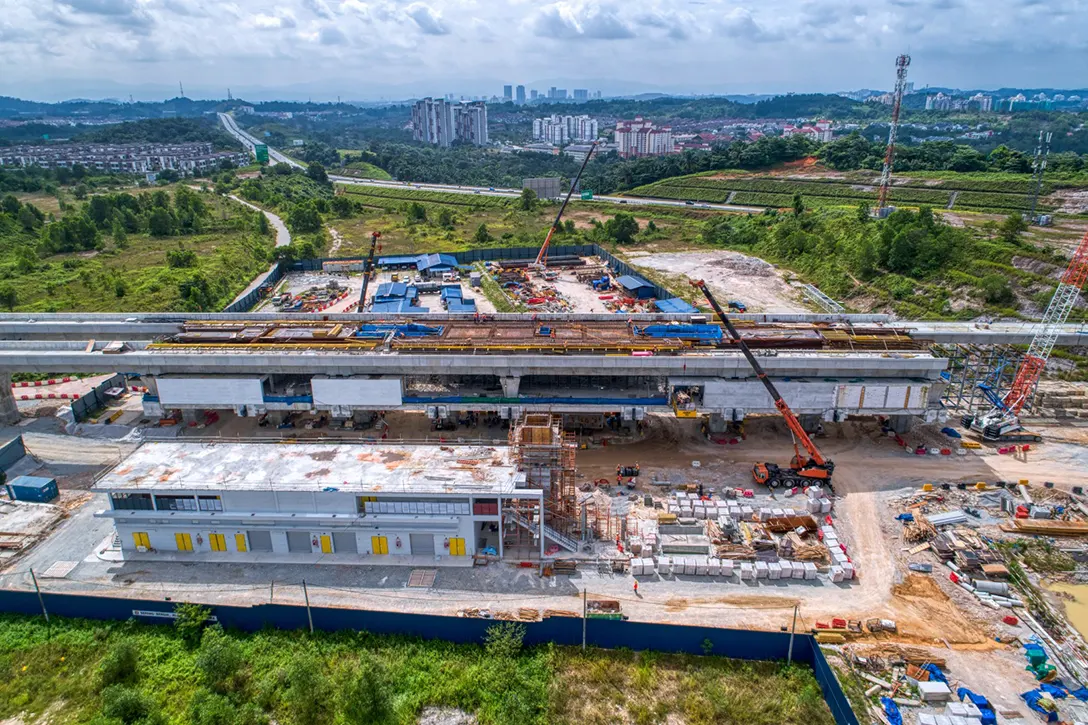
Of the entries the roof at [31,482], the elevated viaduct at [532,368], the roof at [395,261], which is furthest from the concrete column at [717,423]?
the roof at [395,261]

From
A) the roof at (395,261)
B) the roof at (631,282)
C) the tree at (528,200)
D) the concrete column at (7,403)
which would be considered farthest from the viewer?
the tree at (528,200)

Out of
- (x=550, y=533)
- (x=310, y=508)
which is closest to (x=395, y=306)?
(x=310, y=508)

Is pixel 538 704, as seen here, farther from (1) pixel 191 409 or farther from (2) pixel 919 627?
(1) pixel 191 409

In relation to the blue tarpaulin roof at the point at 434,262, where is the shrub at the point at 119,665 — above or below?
below

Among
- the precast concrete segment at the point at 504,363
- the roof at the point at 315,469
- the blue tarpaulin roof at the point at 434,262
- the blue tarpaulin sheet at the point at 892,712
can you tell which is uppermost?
the precast concrete segment at the point at 504,363

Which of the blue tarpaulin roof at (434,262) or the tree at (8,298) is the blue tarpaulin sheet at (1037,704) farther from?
the tree at (8,298)

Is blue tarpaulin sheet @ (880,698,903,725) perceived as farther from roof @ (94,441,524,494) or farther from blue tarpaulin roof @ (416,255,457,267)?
blue tarpaulin roof @ (416,255,457,267)

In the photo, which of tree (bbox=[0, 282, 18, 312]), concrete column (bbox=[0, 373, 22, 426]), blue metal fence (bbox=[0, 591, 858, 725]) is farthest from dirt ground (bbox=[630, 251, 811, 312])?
tree (bbox=[0, 282, 18, 312])
